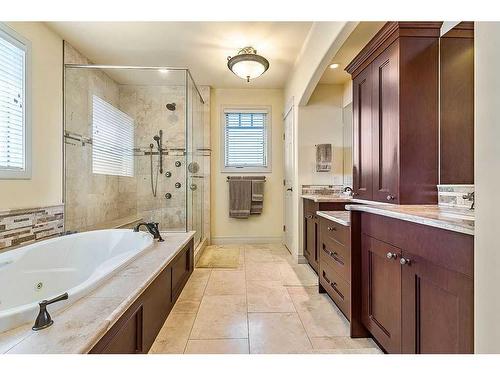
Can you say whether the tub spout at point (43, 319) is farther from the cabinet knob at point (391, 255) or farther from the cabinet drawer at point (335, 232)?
the cabinet drawer at point (335, 232)

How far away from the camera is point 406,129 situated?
1.64 m

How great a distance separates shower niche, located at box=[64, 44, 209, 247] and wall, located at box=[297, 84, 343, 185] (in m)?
1.54

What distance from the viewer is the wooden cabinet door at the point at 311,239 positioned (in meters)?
2.77

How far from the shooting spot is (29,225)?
227cm

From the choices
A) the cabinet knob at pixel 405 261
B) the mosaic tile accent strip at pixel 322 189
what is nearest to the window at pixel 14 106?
the cabinet knob at pixel 405 261

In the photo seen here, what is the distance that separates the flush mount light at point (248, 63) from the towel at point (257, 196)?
5.63 ft

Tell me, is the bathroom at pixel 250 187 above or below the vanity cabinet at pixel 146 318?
above

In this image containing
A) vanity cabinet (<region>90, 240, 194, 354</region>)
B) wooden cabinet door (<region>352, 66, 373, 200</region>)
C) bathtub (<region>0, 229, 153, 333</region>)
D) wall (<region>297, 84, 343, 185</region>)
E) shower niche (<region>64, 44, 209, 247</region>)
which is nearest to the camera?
vanity cabinet (<region>90, 240, 194, 354</region>)

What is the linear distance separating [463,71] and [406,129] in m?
0.44

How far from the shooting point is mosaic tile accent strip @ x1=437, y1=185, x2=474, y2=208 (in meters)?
1.43

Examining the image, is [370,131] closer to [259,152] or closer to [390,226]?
[390,226]

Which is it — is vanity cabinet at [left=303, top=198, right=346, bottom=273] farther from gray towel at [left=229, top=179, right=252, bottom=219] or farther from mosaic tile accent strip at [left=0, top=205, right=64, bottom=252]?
mosaic tile accent strip at [left=0, top=205, right=64, bottom=252]

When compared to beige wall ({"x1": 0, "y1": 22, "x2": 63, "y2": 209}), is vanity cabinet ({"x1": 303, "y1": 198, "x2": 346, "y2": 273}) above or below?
below

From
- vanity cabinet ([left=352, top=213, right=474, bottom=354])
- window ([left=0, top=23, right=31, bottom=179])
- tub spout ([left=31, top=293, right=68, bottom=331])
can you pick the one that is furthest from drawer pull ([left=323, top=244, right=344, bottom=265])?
window ([left=0, top=23, right=31, bottom=179])
